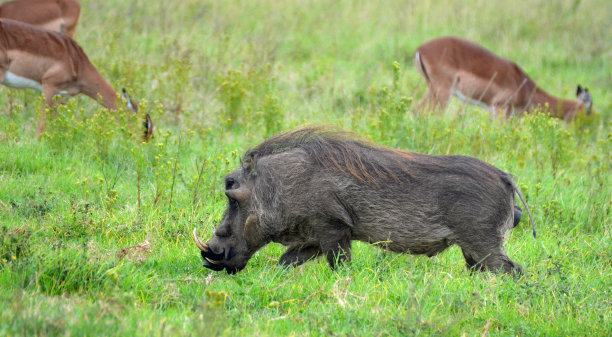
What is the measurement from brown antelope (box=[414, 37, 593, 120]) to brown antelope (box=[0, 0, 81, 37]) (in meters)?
4.80

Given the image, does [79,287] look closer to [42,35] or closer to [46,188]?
[46,188]

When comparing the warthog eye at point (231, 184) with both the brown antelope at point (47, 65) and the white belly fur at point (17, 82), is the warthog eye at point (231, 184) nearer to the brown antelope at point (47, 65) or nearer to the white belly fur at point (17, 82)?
the brown antelope at point (47, 65)

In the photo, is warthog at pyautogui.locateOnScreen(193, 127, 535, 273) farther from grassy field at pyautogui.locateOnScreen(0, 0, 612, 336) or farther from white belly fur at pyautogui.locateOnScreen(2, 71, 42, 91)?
white belly fur at pyautogui.locateOnScreen(2, 71, 42, 91)

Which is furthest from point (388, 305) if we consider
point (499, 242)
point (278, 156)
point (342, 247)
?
point (278, 156)

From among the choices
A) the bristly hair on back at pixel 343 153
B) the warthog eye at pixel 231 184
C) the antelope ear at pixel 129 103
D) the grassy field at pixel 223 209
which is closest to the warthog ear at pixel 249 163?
the bristly hair on back at pixel 343 153

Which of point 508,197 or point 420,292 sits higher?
point 508,197

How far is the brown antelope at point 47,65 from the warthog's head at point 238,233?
2.93 meters

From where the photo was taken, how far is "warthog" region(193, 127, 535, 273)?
4219 mm

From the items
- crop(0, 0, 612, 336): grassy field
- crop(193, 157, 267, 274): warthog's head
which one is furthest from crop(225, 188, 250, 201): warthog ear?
crop(0, 0, 612, 336): grassy field

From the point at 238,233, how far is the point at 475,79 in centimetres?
701

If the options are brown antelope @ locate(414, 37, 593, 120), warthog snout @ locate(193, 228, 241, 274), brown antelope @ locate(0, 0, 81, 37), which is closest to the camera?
warthog snout @ locate(193, 228, 241, 274)

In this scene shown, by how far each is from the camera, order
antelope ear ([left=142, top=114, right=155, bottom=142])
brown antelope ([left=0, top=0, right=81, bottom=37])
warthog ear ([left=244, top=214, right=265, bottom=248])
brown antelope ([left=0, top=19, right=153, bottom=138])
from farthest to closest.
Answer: brown antelope ([left=0, top=0, right=81, bottom=37]), brown antelope ([left=0, top=19, right=153, bottom=138]), antelope ear ([left=142, top=114, right=155, bottom=142]), warthog ear ([left=244, top=214, right=265, bottom=248])

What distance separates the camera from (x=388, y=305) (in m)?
3.81

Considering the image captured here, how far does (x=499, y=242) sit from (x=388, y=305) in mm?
869
